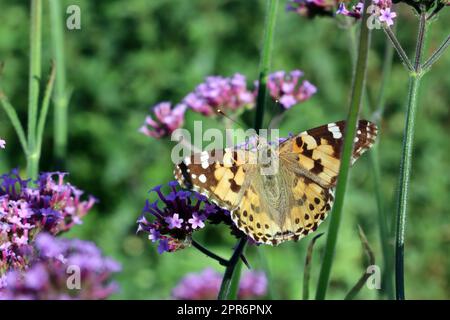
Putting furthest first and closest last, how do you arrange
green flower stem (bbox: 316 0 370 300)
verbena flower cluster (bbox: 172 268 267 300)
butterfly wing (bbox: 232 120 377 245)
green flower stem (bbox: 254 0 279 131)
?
1. verbena flower cluster (bbox: 172 268 267 300)
2. green flower stem (bbox: 254 0 279 131)
3. butterfly wing (bbox: 232 120 377 245)
4. green flower stem (bbox: 316 0 370 300)

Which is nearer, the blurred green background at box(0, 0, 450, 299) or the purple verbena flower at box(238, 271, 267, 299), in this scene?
the purple verbena flower at box(238, 271, 267, 299)

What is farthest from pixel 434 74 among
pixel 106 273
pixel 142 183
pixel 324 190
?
pixel 106 273

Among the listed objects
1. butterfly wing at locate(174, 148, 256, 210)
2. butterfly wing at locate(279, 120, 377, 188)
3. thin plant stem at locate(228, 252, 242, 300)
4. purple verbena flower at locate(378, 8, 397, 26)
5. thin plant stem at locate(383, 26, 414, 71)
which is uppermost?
purple verbena flower at locate(378, 8, 397, 26)

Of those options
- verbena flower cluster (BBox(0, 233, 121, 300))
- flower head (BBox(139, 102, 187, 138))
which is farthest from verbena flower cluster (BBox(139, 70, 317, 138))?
verbena flower cluster (BBox(0, 233, 121, 300))

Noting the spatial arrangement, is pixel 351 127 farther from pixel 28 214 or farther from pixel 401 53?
pixel 28 214

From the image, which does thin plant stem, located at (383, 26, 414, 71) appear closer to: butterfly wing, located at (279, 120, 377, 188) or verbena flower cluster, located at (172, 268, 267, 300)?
butterfly wing, located at (279, 120, 377, 188)

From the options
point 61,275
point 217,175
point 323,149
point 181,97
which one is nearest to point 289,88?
point 323,149

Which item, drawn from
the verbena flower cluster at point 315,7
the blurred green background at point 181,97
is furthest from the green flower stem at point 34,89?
the blurred green background at point 181,97
